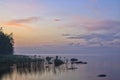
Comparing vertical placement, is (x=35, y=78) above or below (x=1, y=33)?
below

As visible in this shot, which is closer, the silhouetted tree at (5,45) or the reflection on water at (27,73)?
the reflection on water at (27,73)

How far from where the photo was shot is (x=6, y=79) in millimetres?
67562

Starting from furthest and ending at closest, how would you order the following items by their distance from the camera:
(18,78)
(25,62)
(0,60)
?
1. (25,62)
2. (0,60)
3. (18,78)

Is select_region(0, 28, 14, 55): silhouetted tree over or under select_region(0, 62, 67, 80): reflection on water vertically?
over

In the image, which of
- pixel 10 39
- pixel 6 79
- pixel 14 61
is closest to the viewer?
pixel 6 79

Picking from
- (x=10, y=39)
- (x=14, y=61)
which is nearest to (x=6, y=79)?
(x=14, y=61)

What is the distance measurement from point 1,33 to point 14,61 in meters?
29.6

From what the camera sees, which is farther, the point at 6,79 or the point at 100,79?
the point at 100,79

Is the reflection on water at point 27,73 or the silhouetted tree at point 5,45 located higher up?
the silhouetted tree at point 5,45

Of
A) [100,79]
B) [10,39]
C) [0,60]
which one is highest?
[10,39]

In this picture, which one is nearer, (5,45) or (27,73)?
(27,73)

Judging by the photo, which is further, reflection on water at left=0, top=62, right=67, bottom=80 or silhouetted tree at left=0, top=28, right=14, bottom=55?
silhouetted tree at left=0, top=28, right=14, bottom=55

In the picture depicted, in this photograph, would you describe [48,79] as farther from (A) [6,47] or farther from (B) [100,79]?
(A) [6,47]

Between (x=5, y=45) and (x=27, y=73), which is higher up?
(x=5, y=45)
